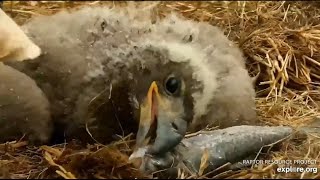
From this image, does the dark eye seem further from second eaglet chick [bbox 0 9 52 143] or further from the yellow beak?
second eaglet chick [bbox 0 9 52 143]

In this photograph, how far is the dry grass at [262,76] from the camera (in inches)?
95.0

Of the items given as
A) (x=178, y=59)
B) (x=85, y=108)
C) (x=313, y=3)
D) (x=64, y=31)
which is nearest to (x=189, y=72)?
(x=178, y=59)

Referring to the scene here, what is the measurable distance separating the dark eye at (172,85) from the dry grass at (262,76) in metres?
0.26

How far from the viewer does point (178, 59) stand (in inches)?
109

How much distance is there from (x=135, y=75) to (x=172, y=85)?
19 cm

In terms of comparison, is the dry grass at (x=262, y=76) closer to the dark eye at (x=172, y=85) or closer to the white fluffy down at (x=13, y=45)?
the dark eye at (x=172, y=85)

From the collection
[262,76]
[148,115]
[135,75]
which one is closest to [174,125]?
[148,115]

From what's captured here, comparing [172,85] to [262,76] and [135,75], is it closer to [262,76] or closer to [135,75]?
[135,75]

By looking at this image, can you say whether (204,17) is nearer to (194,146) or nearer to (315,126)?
(315,126)

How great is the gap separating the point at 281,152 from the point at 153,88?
0.55 m

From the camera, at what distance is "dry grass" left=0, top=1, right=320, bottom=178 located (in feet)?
7.92

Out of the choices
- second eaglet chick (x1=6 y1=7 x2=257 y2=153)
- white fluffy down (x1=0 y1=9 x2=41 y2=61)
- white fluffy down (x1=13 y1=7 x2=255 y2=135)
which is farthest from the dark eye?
white fluffy down (x1=0 y1=9 x2=41 y2=61)

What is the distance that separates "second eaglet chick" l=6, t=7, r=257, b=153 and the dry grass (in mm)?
185

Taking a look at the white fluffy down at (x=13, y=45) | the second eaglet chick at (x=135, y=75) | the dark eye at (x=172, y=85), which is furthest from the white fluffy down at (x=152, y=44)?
the white fluffy down at (x=13, y=45)
